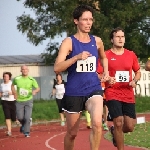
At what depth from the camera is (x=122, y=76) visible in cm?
1180

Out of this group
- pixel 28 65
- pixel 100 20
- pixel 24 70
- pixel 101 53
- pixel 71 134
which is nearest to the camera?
pixel 71 134

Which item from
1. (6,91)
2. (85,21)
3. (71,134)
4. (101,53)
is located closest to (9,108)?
(6,91)

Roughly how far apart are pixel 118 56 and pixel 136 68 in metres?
0.39

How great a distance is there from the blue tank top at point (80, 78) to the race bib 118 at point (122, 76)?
2169 mm

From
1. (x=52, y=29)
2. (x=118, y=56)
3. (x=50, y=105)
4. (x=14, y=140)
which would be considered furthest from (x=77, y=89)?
(x=52, y=29)

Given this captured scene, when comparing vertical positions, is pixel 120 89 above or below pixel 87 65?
below

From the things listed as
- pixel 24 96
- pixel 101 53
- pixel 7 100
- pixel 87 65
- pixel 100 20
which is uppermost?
pixel 100 20

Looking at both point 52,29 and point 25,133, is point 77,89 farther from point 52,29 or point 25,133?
point 52,29

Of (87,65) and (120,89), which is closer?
(87,65)

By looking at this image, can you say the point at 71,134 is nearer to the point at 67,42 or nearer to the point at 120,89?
the point at 67,42

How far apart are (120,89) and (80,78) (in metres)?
2.52

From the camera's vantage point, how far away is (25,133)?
65.5 feet

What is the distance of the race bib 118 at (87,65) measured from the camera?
372 inches

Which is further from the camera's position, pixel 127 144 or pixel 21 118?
pixel 21 118
